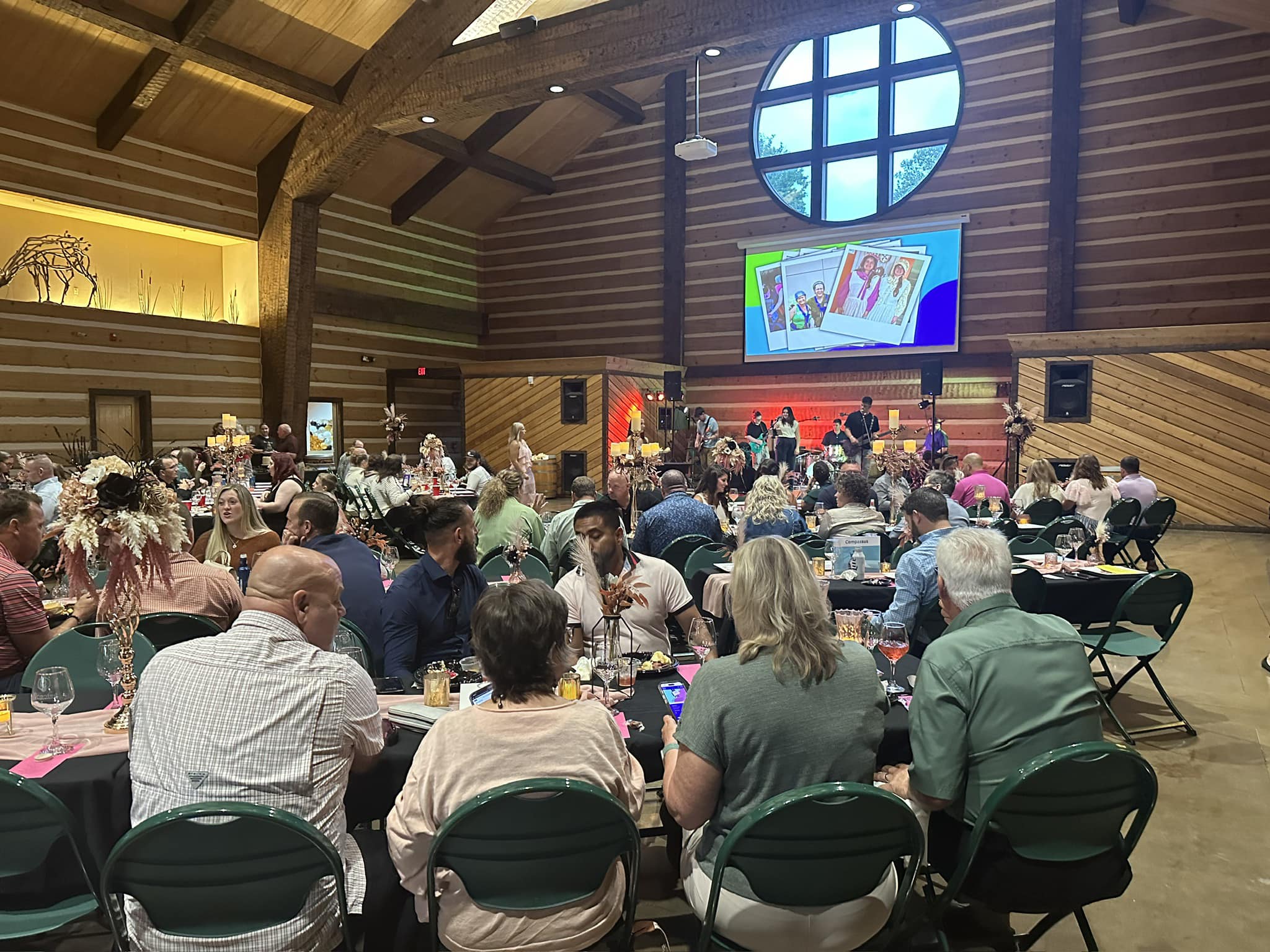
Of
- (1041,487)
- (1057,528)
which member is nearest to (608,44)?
(1041,487)

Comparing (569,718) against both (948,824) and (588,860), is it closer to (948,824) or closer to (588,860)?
(588,860)

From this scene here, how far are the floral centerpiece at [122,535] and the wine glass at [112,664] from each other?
2 centimetres

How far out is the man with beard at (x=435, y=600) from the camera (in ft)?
10.1

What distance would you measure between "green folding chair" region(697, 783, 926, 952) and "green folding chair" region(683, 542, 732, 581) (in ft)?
9.81

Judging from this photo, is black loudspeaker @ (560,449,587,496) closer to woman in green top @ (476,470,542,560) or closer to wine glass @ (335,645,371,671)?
woman in green top @ (476,470,542,560)

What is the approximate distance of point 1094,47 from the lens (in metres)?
13.1

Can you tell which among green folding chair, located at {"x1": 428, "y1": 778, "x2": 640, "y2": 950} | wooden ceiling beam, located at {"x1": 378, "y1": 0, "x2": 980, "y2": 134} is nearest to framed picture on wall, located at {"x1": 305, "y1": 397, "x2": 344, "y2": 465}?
wooden ceiling beam, located at {"x1": 378, "y1": 0, "x2": 980, "y2": 134}

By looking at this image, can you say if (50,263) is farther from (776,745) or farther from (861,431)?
(776,745)

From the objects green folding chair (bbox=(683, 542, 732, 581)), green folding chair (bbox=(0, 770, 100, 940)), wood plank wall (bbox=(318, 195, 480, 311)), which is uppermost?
wood plank wall (bbox=(318, 195, 480, 311))

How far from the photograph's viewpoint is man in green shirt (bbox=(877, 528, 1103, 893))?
198 cm

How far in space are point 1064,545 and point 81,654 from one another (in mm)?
5052

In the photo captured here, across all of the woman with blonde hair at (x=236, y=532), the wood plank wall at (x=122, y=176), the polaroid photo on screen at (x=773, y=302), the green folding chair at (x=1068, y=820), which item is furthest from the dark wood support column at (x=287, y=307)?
the green folding chair at (x=1068, y=820)

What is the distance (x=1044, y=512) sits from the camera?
7531 millimetres

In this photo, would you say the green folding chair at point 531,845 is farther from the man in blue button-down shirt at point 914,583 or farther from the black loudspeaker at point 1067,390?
the black loudspeaker at point 1067,390
